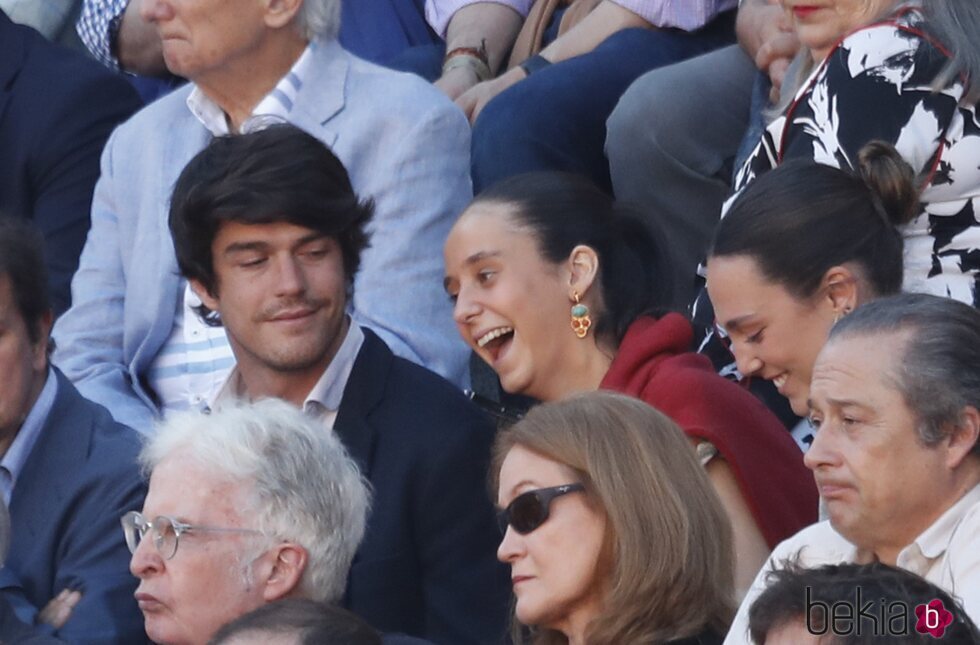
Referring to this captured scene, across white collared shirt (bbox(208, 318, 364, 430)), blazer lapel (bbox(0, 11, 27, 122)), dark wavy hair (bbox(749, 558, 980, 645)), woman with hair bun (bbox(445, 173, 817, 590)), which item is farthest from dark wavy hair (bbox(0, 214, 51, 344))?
dark wavy hair (bbox(749, 558, 980, 645))

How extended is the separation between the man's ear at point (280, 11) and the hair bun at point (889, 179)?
1650mm

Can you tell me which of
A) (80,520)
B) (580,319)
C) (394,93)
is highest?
(394,93)

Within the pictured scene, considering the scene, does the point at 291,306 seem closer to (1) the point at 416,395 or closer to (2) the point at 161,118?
(1) the point at 416,395

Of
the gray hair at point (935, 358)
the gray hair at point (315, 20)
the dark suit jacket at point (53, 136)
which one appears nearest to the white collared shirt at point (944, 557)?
the gray hair at point (935, 358)

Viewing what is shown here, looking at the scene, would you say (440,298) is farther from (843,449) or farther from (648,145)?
(843,449)

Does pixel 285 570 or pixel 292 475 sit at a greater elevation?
pixel 292 475

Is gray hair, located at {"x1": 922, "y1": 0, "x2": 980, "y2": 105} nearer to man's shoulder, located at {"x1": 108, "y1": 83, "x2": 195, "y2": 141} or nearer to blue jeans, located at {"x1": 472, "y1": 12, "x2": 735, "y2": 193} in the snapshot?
blue jeans, located at {"x1": 472, "y1": 12, "x2": 735, "y2": 193}

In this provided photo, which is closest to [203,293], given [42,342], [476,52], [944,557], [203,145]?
[42,342]

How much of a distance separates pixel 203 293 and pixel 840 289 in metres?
1.42

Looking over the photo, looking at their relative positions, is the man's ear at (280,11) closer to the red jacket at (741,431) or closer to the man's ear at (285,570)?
the red jacket at (741,431)

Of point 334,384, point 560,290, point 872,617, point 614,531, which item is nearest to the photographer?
point 872,617

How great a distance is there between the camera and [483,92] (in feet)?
17.7

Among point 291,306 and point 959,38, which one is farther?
point 291,306

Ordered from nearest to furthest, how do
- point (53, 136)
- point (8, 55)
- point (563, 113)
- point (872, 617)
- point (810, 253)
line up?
point (872, 617) → point (810, 253) → point (563, 113) → point (53, 136) → point (8, 55)
